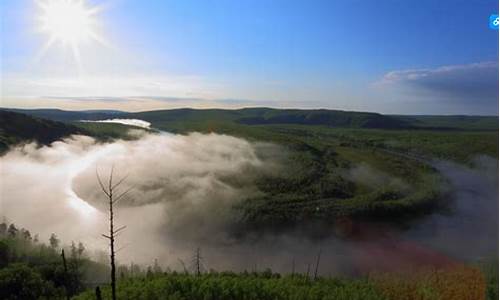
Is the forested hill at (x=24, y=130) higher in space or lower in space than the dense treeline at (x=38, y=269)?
higher

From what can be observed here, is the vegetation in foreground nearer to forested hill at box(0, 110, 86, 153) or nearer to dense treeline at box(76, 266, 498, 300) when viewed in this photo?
dense treeline at box(76, 266, 498, 300)

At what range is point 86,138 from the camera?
143 meters

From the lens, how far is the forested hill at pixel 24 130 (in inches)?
4387

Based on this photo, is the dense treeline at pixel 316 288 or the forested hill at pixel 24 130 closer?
the dense treeline at pixel 316 288

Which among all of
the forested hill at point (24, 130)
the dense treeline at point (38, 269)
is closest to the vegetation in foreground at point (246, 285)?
the dense treeline at point (38, 269)

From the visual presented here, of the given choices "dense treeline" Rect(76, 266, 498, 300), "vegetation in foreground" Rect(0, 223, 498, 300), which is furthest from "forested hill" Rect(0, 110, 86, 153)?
"dense treeline" Rect(76, 266, 498, 300)

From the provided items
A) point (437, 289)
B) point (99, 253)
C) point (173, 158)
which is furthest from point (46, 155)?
point (437, 289)

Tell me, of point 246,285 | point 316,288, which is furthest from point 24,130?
point 316,288

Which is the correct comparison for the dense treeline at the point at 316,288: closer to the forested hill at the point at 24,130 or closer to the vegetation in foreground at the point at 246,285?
the vegetation in foreground at the point at 246,285

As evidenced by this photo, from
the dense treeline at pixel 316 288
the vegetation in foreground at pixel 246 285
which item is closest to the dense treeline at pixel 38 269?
the vegetation in foreground at pixel 246 285

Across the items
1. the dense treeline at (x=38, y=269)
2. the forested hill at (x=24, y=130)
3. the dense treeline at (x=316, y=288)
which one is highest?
the forested hill at (x=24, y=130)

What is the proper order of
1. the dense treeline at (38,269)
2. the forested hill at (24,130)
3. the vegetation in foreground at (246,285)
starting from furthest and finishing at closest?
the forested hill at (24,130) → the dense treeline at (38,269) → the vegetation in foreground at (246,285)

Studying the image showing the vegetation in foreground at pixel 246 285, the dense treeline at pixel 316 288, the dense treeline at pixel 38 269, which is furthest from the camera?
the dense treeline at pixel 38 269

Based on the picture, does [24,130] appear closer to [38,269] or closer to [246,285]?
[38,269]
